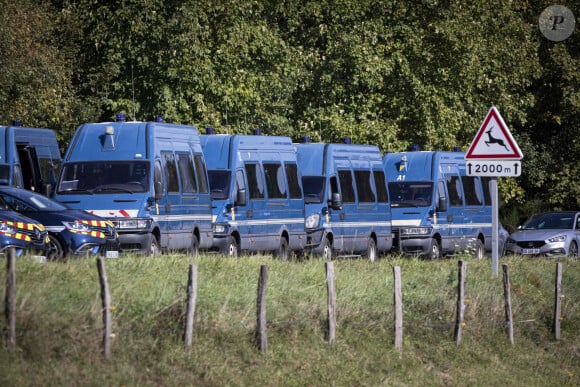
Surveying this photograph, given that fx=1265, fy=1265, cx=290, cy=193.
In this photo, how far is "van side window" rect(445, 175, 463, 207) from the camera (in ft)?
109

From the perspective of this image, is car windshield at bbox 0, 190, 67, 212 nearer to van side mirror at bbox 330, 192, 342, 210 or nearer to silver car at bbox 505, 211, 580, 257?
van side mirror at bbox 330, 192, 342, 210

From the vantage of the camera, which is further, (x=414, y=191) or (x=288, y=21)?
(x=288, y=21)

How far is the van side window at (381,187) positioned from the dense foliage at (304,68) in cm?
540

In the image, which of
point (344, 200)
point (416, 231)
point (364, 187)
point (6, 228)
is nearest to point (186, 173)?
point (344, 200)

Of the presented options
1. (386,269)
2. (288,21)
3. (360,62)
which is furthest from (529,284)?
(288,21)

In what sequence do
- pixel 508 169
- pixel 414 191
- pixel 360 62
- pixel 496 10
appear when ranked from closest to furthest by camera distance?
pixel 508 169
pixel 414 191
pixel 360 62
pixel 496 10

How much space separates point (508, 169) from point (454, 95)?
22.1 m

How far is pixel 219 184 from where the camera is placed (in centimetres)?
2562

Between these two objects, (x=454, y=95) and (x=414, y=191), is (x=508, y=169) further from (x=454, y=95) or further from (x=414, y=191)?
(x=454, y=95)

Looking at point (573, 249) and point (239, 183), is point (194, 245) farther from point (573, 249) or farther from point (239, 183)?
point (573, 249)

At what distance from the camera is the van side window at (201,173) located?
24750 mm

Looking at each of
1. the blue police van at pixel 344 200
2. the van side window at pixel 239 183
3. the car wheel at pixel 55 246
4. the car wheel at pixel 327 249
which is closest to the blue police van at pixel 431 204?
the blue police van at pixel 344 200

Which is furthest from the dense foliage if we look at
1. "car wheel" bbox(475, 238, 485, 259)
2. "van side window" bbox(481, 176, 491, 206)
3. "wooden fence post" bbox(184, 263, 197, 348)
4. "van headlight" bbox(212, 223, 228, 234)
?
"wooden fence post" bbox(184, 263, 197, 348)

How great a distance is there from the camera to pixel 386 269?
20.4m
